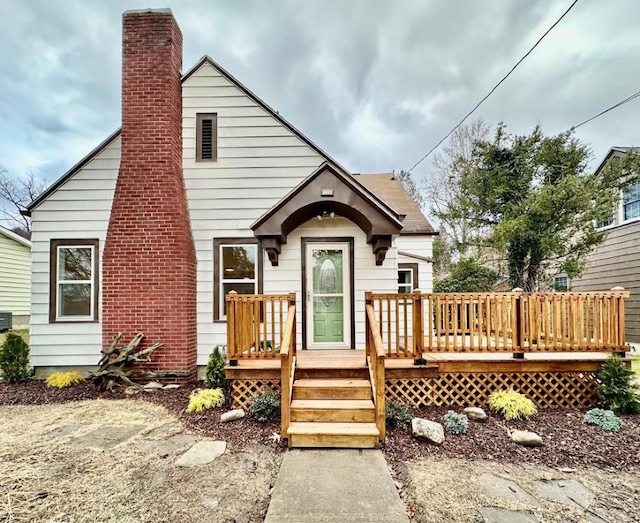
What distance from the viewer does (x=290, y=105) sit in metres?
16.8

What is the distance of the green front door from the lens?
695 cm

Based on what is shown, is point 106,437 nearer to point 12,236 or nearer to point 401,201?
point 401,201

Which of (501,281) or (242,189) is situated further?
(501,281)

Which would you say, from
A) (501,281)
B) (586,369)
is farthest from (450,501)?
(501,281)

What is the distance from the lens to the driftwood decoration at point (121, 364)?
6.11m

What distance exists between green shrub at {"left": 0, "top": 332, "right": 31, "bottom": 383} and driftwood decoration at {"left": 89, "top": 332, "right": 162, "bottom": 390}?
5.37ft

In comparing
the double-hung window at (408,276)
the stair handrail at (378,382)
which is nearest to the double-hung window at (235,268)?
the stair handrail at (378,382)

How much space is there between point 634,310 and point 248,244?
40.2ft

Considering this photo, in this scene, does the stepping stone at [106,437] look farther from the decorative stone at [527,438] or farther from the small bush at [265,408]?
the decorative stone at [527,438]

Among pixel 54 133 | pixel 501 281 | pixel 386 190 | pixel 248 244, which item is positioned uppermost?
pixel 54 133

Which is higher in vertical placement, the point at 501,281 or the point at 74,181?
the point at 74,181

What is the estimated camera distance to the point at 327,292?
23.0 ft

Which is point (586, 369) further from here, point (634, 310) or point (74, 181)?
point (74, 181)

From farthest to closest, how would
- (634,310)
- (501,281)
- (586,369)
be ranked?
(501,281) → (634,310) → (586,369)
